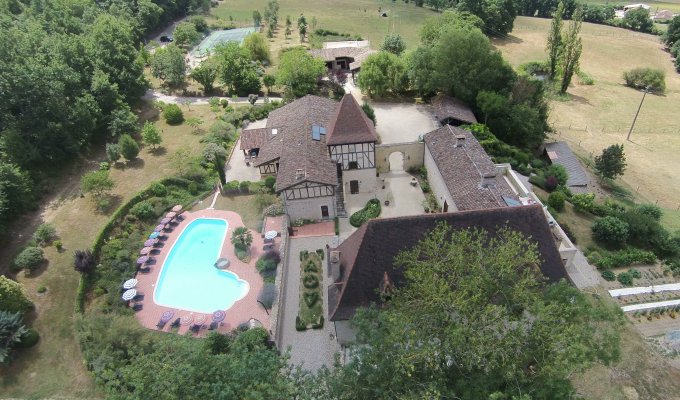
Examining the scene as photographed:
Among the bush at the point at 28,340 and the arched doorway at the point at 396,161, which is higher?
the arched doorway at the point at 396,161

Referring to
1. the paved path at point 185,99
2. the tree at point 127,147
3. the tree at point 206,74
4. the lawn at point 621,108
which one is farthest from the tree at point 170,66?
the lawn at point 621,108

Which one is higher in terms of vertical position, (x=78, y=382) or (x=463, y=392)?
(x=463, y=392)

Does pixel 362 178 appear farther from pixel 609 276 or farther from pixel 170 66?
pixel 170 66

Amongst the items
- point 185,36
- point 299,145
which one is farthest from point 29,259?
point 185,36

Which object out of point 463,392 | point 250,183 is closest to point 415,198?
point 250,183

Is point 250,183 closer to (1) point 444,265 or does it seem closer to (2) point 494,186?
(2) point 494,186

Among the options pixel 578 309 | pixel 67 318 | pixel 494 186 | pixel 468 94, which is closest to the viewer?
pixel 578 309

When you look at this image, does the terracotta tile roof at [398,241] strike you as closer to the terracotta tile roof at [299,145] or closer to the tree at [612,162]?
the terracotta tile roof at [299,145]
